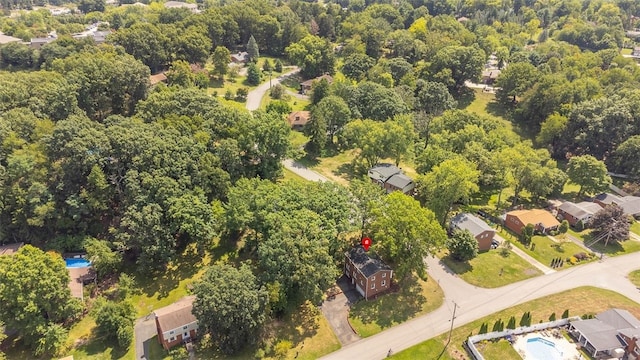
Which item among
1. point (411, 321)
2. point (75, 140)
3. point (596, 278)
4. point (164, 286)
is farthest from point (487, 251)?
point (75, 140)

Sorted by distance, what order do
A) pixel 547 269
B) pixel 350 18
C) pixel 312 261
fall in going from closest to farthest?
1. pixel 312 261
2. pixel 547 269
3. pixel 350 18

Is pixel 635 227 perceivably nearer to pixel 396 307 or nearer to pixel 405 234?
pixel 405 234

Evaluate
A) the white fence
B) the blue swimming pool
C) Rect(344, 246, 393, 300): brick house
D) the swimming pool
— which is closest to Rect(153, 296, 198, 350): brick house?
the blue swimming pool

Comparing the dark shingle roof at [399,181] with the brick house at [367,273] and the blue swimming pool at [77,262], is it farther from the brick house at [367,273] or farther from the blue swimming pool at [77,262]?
the blue swimming pool at [77,262]

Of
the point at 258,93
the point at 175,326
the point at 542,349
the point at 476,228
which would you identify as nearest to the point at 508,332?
the point at 542,349

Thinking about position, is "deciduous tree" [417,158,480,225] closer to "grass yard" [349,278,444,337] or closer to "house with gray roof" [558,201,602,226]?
"grass yard" [349,278,444,337]

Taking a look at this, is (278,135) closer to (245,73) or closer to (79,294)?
(79,294)
